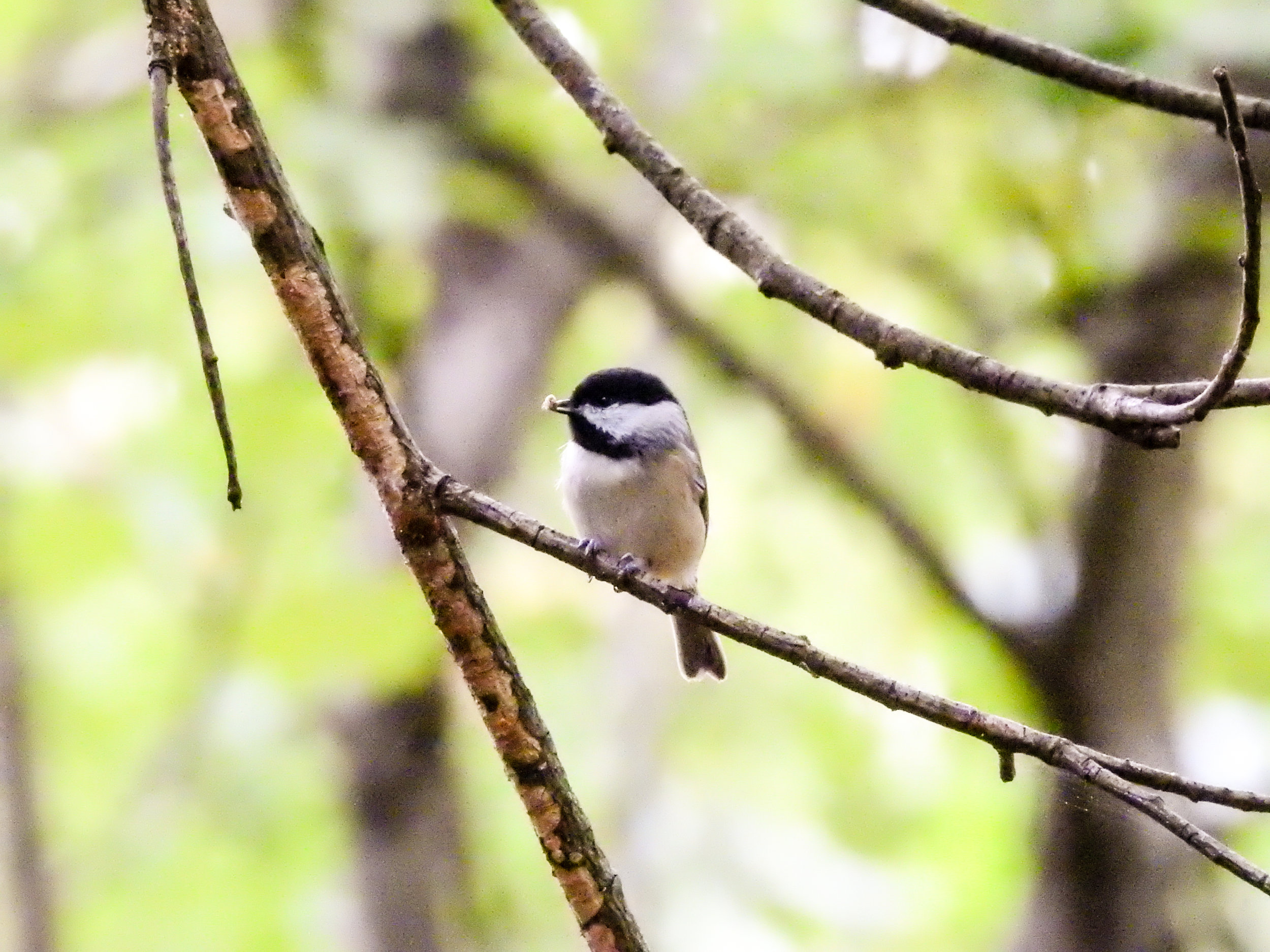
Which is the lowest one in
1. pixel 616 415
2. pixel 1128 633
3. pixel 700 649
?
pixel 700 649

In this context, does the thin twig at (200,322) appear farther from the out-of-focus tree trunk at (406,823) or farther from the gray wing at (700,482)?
the out-of-focus tree trunk at (406,823)

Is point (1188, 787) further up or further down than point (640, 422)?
further down

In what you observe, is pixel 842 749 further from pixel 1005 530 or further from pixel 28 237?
pixel 28 237

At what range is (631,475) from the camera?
327 centimetres

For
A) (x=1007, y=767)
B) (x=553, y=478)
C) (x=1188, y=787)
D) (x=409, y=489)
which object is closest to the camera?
(x=1188, y=787)

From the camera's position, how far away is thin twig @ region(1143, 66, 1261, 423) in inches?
43.9

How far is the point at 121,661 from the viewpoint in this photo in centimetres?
536

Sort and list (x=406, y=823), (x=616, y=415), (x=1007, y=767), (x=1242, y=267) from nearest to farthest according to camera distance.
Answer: (x=1242, y=267)
(x=1007, y=767)
(x=616, y=415)
(x=406, y=823)

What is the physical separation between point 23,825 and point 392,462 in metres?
2.61

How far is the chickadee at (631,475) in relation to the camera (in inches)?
129

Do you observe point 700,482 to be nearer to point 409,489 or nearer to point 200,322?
point 409,489

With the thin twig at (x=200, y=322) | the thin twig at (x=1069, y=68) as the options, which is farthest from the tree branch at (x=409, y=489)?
the thin twig at (x=1069, y=68)

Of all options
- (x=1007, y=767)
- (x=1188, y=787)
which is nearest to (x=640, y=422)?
(x=1007, y=767)

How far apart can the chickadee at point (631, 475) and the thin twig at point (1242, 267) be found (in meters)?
2.07
